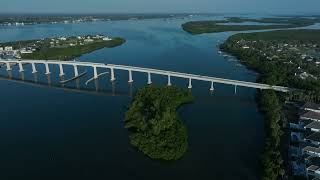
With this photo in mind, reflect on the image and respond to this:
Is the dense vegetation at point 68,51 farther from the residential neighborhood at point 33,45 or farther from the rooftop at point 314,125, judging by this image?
the rooftop at point 314,125

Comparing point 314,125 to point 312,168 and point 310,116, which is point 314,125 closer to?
point 310,116

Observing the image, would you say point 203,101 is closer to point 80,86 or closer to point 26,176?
point 80,86

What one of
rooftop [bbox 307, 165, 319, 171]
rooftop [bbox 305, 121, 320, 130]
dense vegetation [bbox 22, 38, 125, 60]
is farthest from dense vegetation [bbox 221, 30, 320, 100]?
dense vegetation [bbox 22, 38, 125, 60]

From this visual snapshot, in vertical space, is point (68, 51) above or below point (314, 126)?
above

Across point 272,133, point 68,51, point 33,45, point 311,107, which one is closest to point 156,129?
point 272,133

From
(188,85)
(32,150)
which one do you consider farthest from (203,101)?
(32,150)

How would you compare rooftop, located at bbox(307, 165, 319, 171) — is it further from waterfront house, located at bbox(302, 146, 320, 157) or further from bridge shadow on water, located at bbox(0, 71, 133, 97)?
bridge shadow on water, located at bbox(0, 71, 133, 97)
